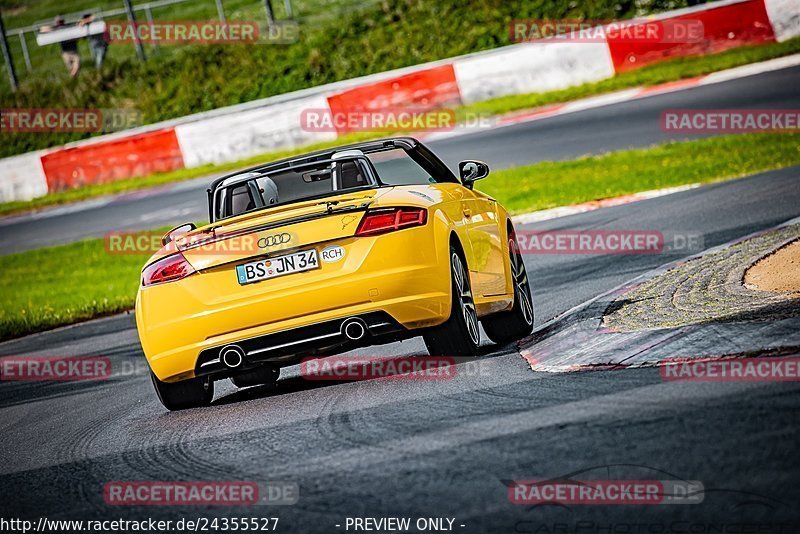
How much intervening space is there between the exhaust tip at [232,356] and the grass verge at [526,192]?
9168 millimetres

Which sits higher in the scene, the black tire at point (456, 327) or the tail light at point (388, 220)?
the tail light at point (388, 220)

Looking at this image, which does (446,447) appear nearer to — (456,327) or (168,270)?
(456,327)

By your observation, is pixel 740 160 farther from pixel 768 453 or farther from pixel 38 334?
pixel 768 453

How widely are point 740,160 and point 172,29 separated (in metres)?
21.0

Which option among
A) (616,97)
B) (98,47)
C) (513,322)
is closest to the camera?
(513,322)

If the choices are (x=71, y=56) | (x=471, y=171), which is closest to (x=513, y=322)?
(x=471, y=171)

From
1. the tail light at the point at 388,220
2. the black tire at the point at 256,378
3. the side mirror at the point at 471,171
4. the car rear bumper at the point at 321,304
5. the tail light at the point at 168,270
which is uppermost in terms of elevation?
the tail light at the point at 388,220

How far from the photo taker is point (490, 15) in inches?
1226

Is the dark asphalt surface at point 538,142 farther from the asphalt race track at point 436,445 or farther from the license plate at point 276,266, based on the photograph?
the license plate at point 276,266

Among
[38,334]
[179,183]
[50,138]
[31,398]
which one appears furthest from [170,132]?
[31,398]

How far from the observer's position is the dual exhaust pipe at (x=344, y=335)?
7543 millimetres

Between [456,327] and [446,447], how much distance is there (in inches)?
90.8

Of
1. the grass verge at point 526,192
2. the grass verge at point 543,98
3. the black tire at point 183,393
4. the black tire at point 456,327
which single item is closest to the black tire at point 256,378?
the black tire at point 183,393

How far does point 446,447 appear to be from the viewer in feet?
18.3
